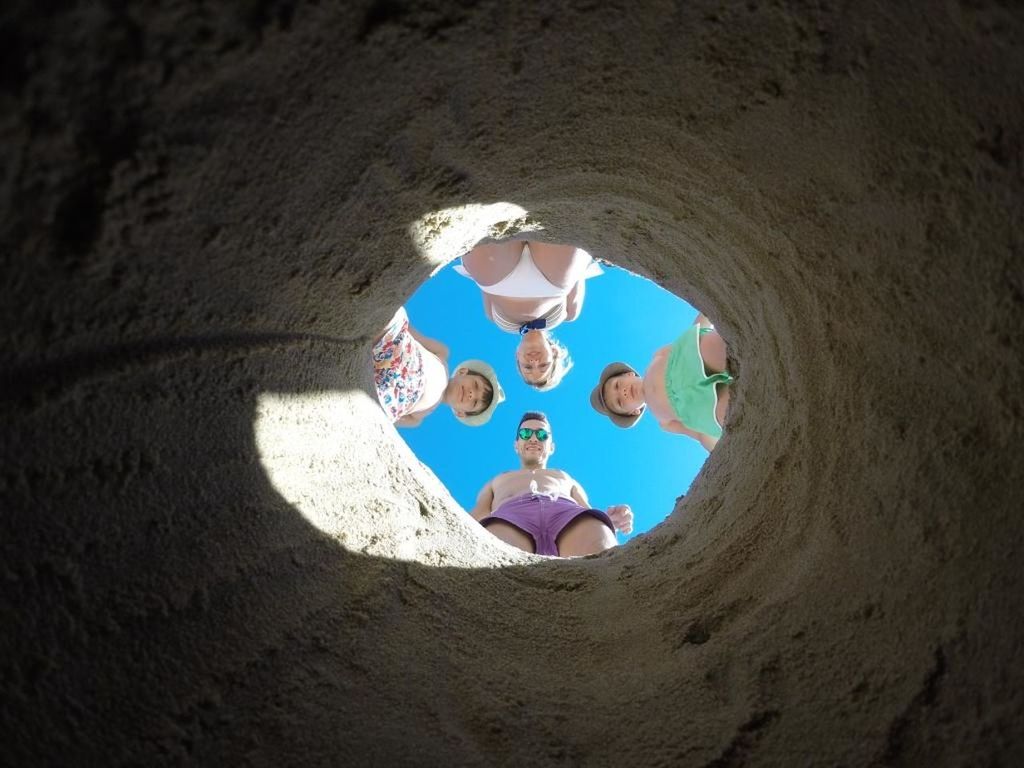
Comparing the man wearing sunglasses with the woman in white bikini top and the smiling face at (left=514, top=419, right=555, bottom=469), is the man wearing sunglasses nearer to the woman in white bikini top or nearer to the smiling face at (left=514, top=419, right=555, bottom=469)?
the smiling face at (left=514, top=419, right=555, bottom=469)

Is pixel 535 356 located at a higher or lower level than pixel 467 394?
higher

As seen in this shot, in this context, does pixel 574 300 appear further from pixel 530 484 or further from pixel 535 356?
pixel 530 484

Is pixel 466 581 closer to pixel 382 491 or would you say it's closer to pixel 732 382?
pixel 382 491

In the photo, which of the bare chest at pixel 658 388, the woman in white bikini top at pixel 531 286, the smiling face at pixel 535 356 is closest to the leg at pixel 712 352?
the bare chest at pixel 658 388

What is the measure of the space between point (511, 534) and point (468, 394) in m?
1.81

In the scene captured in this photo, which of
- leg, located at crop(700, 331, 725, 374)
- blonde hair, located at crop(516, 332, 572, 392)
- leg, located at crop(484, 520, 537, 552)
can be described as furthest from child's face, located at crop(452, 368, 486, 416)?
leg, located at crop(700, 331, 725, 374)

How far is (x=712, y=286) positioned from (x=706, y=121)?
0.60 meters

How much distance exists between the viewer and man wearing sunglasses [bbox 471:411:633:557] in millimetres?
2998

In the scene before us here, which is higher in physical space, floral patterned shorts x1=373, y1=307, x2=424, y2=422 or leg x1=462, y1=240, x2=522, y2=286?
leg x1=462, y1=240, x2=522, y2=286

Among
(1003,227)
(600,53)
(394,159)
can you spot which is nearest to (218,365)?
(394,159)

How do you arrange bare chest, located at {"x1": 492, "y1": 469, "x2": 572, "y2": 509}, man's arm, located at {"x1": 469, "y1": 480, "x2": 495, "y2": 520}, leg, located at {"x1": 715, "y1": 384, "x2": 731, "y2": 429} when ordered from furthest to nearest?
man's arm, located at {"x1": 469, "y1": 480, "x2": 495, "y2": 520}, bare chest, located at {"x1": 492, "y1": 469, "x2": 572, "y2": 509}, leg, located at {"x1": 715, "y1": 384, "x2": 731, "y2": 429}

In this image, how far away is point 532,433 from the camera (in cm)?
464

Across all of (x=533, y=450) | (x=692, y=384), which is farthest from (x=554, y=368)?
(x=692, y=384)

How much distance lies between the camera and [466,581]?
128cm
